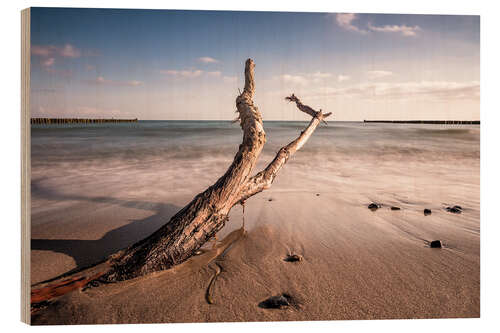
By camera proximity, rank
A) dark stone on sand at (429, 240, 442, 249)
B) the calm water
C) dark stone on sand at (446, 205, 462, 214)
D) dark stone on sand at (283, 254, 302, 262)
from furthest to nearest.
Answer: the calm water, dark stone on sand at (446, 205, 462, 214), dark stone on sand at (429, 240, 442, 249), dark stone on sand at (283, 254, 302, 262)

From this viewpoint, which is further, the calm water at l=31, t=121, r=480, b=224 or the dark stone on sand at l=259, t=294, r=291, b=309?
the calm water at l=31, t=121, r=480, b=224

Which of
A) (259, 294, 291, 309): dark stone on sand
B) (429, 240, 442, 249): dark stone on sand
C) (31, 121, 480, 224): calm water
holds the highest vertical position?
(31, 121, 480, 224): calm water

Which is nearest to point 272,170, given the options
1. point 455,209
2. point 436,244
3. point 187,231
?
point 187,231

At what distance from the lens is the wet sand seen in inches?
82.9

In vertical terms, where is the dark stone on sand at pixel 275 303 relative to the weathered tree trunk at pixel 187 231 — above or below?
below

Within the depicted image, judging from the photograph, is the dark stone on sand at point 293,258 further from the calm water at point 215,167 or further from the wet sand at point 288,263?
the calm water at point 215,167

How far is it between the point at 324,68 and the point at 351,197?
2147 millimetres

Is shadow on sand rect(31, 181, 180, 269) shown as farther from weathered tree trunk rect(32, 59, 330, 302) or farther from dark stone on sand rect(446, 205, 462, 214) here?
dark stone on sand rect(446, 205, 462, 214)

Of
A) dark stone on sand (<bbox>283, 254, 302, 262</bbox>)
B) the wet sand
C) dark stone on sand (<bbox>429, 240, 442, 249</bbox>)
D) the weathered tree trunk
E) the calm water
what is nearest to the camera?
the wet sand

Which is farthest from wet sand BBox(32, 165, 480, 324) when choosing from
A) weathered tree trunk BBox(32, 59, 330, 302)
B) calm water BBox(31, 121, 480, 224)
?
calm water BBox(31, 121, 480, 224)

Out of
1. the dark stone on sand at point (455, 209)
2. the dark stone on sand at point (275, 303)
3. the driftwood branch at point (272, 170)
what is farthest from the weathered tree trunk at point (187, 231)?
the dark stone on sand at point (455, 209)

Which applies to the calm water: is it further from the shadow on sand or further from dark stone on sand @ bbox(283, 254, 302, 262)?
dark stone on sand @ bbox(283, 254, 302, 262)

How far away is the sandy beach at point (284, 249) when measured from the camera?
2121mm

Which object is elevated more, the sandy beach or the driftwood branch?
Result: the driftwood branch
